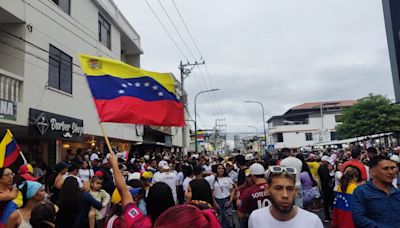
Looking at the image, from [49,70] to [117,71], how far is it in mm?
10114

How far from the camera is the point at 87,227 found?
4.92 metres

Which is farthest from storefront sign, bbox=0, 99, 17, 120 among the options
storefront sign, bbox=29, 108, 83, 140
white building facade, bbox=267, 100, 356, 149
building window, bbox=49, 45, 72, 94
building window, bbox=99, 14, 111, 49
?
white building facade, bbox=267, 100, 356, 149

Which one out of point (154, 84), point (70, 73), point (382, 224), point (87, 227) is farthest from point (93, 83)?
point (70, 73)

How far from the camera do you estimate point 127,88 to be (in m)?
5.65

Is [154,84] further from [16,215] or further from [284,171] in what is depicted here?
[284,171]

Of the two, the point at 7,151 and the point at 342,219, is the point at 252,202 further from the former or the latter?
the point at 7,151

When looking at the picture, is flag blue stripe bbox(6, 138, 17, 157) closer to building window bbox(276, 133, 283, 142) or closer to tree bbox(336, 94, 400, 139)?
tree bbox(336, 94, 400, 139)

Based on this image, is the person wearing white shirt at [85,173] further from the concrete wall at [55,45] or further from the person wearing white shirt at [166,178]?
the concrete wall at [55,45]

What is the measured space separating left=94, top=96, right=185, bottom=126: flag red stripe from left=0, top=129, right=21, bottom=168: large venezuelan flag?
10.8 ft

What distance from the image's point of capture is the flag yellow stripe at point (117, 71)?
529cm

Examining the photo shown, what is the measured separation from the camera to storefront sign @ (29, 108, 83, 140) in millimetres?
12289

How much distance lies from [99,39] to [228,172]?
1260cm

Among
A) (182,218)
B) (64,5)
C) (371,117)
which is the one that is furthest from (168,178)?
(371,117)

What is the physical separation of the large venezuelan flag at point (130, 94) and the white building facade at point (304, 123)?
2490 inches
